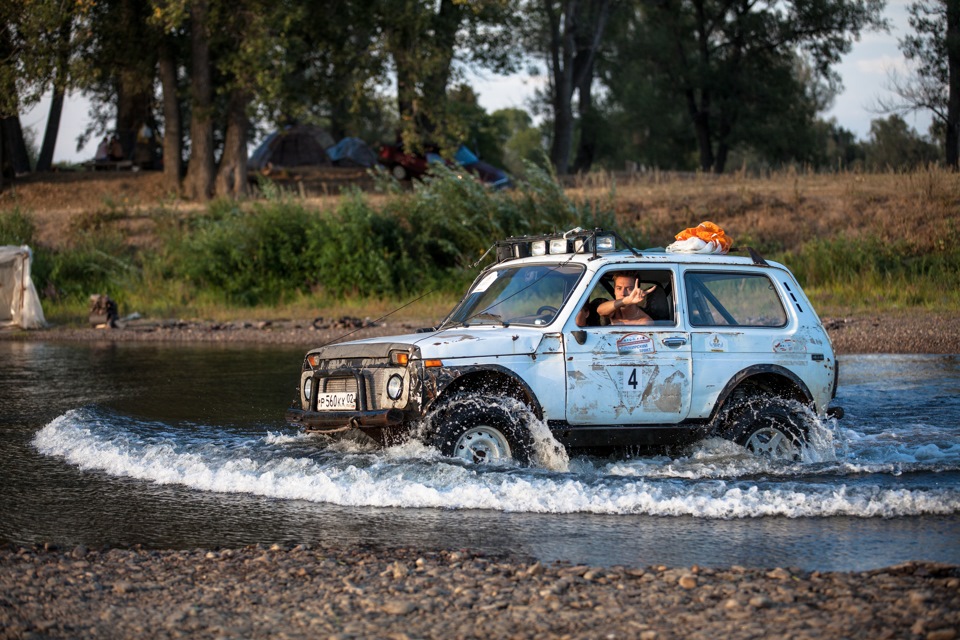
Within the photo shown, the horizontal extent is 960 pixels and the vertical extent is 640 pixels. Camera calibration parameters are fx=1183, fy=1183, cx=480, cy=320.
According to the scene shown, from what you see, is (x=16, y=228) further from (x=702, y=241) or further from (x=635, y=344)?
(x=635, y=344)

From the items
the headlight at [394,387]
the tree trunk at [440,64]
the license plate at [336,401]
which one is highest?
the tree trunk at [440,64]

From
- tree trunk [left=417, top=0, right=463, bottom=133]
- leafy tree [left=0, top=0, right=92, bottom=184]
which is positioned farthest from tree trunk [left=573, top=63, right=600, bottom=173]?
leafy tree [left=0, top=0, right=92, bottom=184]

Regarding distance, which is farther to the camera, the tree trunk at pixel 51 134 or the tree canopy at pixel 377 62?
the tree trunk at pixel 51 134

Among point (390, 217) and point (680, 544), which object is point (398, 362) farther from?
point (390, 217)

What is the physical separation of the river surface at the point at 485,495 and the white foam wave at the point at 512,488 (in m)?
0.02

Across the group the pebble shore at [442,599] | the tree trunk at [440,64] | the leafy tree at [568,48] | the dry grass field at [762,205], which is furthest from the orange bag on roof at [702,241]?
the leafy tree at [568,48]

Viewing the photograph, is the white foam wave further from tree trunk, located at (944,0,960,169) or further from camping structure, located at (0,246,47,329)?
tree trunk, located at (944,0,960,169)

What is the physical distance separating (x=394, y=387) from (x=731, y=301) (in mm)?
3217

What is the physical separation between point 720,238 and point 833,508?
10.6ft

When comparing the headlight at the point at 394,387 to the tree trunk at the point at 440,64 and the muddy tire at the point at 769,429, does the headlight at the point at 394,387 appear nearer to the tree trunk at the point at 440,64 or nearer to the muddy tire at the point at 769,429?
the muddy tire at the point at 769,429

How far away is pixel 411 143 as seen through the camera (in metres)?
34.3

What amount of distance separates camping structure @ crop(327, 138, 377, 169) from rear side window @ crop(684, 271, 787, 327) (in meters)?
37.0

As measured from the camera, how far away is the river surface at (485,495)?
7145mm

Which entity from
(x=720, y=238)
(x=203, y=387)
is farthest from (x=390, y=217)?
(x=720, y=238)
